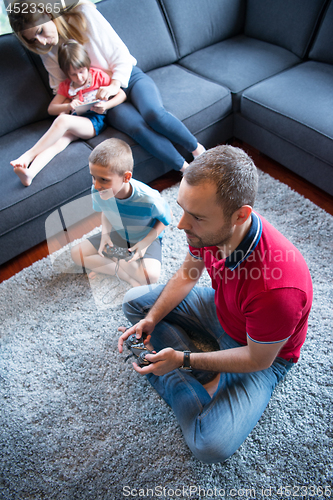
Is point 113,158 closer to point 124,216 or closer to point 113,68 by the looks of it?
point 124,216

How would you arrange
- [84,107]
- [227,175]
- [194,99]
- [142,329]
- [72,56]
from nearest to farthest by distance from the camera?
[227,175] < [142,329] < [72,56] < [84,107] < [194,99]

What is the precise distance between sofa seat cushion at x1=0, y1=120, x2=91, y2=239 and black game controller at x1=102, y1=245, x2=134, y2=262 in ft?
1.38

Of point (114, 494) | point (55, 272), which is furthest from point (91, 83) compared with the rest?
point (114, 494)

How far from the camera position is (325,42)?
6.06 feet

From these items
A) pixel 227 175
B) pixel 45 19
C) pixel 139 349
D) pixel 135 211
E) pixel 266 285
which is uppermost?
pixel 45 19

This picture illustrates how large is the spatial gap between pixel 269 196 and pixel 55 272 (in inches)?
49.2

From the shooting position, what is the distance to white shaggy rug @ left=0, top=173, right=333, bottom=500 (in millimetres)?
1000

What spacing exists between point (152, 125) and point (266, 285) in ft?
4.05

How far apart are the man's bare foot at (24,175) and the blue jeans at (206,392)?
2.69 feet

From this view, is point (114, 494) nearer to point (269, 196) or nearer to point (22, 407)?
point (22, 407)

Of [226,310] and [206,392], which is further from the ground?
[226,310]

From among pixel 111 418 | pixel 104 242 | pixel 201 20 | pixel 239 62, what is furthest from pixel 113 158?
pixel 201 20

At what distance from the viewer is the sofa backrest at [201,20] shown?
6.63ft

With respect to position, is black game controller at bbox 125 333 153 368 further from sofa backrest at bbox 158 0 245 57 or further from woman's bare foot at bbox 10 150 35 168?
sofa backrest at bbox 158 0 245 57
